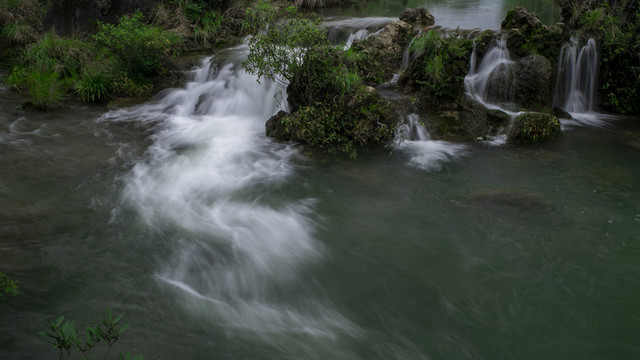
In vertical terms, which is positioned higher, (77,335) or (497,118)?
(497,118)

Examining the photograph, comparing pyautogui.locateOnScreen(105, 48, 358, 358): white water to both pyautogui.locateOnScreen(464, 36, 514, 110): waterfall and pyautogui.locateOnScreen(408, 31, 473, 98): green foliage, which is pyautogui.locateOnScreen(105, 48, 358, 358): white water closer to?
pyautogui.locateOnScreen(408, 31, 473, 98): green foliage

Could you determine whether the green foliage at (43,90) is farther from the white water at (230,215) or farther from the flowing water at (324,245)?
the white water at (230,215)

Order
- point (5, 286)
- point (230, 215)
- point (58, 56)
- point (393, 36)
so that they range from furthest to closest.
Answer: point (58, 56) < point (393, 36) < point (230, 215) < point (5, 286)

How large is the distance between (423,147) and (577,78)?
4.73 metres

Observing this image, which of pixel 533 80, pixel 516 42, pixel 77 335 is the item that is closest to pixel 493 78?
pixel 533 80

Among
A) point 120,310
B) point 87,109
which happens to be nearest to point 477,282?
point 120,310

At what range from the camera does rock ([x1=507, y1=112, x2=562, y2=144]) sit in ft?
25.7

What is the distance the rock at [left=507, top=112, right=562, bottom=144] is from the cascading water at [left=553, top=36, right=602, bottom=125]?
6.60ft

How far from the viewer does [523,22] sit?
380 inches

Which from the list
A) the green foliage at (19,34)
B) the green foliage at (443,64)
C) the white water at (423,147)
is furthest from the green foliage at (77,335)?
the green foliage at (19,34)

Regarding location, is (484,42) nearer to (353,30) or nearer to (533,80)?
(533,80)

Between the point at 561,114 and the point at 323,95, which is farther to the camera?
the point at 561,114

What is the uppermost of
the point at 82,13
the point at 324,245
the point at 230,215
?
the point at 82,13

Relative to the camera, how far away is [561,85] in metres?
9.56
